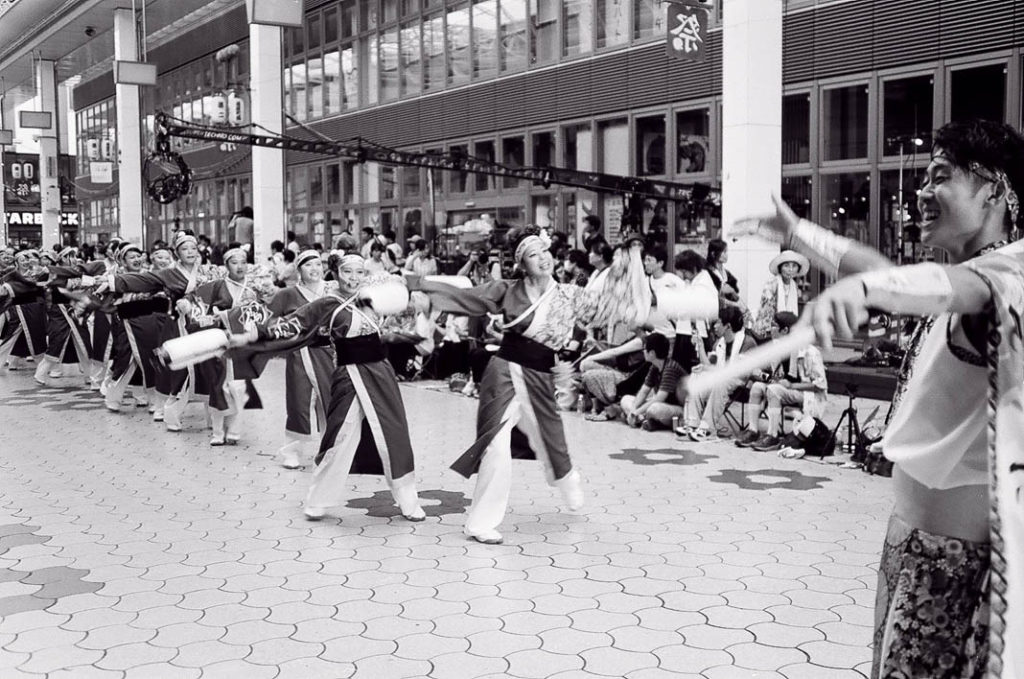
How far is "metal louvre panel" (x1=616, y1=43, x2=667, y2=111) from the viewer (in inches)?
584

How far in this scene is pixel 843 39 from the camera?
1252cm

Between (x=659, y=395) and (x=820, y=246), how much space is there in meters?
7.56

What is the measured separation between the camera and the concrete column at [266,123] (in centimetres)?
1917

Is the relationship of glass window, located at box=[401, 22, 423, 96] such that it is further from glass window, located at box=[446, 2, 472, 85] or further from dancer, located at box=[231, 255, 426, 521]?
dancer, located at box=[231, 255, 426, 521]

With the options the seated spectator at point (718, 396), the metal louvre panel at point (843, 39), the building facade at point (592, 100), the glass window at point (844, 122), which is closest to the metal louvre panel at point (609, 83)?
the building facade at point (592, 100)

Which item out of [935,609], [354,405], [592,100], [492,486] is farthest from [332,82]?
[935,609]

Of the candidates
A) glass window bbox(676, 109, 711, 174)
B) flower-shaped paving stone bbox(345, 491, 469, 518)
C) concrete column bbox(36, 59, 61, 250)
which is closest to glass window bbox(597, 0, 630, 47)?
glass window bbox(676, 109, 711, 174)

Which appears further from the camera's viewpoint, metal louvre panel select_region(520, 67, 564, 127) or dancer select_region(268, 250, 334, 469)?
metal louvre panel select_region(520, 67, 564, 127)

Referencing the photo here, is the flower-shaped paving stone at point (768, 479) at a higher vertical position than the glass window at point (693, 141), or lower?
lower

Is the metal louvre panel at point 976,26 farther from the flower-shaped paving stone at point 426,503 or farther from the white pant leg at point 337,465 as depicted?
the white pant leg at point 337,465

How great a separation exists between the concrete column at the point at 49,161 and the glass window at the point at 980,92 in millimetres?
25894

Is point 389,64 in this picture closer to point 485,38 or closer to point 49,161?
point 485,38

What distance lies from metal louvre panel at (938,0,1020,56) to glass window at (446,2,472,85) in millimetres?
9166

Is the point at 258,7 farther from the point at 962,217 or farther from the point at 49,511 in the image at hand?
the point at 962,217
